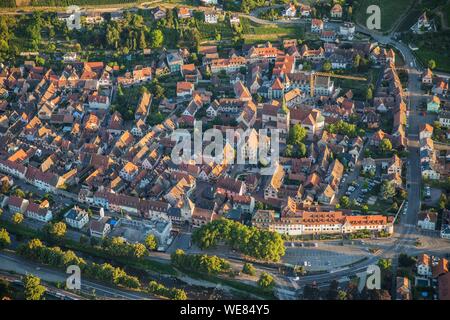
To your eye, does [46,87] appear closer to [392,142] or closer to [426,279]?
[392,142]

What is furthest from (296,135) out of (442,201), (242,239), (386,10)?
(386,10)

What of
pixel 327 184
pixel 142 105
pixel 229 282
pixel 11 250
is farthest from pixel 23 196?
pixel 327 184

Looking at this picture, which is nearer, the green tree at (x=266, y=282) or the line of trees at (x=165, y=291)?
the line of trees at (x=165, y=291)

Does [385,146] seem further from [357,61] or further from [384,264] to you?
[384,264]

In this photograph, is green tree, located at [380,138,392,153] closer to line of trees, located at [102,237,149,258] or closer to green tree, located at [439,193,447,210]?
green tree, located at [439,193,447,210]

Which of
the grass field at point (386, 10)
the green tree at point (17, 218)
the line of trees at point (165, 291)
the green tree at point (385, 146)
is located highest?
Result: the grass field at point (386, 10)

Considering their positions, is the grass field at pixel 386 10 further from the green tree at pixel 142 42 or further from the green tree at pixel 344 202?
the green tree at pixel 344 202

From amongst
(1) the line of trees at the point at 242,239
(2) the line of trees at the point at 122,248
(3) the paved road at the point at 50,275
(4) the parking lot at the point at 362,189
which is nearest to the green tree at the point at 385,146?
(4) the parking lot at the point at 362,189
